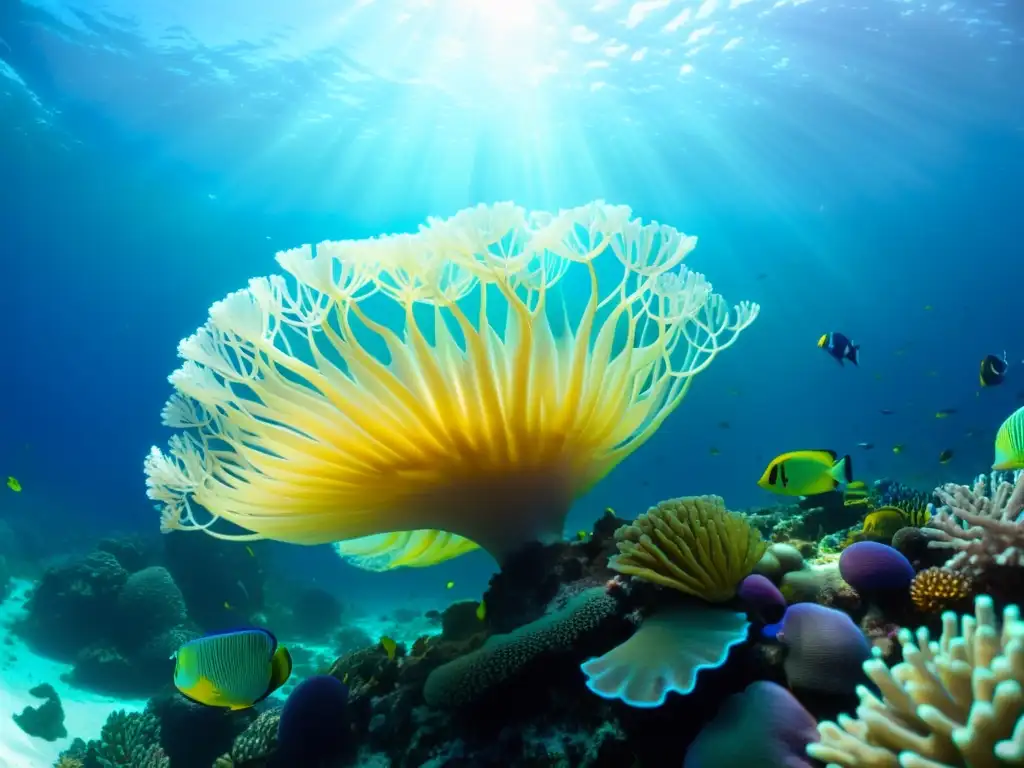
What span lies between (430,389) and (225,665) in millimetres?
1786

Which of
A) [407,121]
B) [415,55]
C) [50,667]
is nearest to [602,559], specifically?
[50,667]

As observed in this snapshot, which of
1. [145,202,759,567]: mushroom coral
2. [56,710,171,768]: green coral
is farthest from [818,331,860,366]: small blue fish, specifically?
[56,710,171,768]: green coral

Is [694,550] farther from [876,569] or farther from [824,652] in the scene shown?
[876,569]

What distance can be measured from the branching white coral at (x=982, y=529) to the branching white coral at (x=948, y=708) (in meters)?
1.25

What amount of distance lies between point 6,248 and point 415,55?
4034 cm

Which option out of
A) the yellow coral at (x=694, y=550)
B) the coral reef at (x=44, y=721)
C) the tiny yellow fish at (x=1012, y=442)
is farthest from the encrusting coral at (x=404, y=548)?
the coral reef at (x=44, y=721)

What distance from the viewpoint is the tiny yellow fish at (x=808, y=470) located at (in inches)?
183

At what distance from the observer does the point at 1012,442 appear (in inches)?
141

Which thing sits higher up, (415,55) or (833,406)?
(415,55)

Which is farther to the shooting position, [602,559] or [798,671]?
[602,559]

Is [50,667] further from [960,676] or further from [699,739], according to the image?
[960,676]

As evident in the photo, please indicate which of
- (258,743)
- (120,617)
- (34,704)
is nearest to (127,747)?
(258,743)

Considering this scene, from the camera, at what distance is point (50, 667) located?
1379cm

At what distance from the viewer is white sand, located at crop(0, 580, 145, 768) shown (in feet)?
28.6
